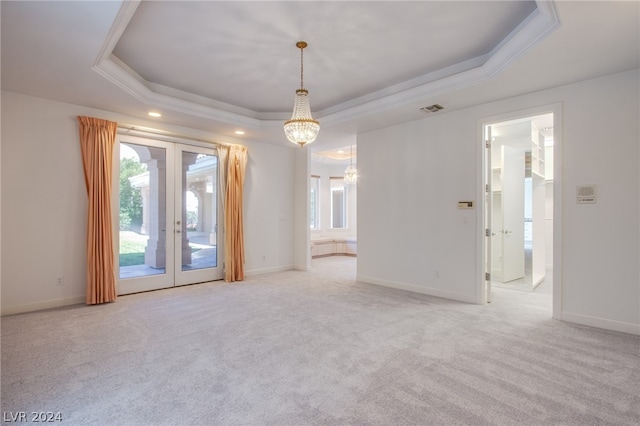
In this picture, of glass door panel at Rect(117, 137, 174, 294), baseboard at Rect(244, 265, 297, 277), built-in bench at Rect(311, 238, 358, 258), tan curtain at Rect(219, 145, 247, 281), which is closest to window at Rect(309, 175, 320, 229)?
built-in bench at Rect(311, 238, 358, 258)

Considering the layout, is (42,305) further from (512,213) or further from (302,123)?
(512,213)

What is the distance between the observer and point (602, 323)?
3.36 m

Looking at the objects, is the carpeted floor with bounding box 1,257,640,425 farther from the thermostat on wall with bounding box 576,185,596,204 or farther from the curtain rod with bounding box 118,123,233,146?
the curtain rod with bounding box 118,123,233,146

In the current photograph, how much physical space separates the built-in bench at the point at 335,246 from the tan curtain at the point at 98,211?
549 centimetres

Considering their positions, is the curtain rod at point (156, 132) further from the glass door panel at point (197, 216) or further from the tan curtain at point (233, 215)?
the tan curtain at point (233, 215)

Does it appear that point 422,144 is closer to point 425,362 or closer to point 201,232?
point 425,362

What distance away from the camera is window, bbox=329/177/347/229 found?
10203 mm

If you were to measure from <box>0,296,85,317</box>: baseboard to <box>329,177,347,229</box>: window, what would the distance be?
7.03 m

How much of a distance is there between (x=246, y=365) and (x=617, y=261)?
12.9 ft

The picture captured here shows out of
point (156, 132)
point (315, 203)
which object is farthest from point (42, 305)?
point (315, 203)

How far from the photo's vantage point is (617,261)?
3.31m

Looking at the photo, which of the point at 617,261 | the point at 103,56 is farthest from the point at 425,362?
the point at 103,56

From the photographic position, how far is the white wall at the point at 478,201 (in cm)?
328

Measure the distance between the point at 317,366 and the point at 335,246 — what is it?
23.2ft
